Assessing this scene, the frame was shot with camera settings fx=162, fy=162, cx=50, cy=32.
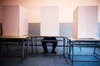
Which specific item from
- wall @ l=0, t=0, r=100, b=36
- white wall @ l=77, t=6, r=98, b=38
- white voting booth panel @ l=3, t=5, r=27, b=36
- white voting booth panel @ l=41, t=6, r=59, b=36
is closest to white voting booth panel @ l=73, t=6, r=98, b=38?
white wall @ l=77, t=6, r=98, b=38

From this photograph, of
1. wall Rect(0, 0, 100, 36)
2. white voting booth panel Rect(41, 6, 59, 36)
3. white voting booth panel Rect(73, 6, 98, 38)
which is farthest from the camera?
wall Rect(0, 0, 100, 36)

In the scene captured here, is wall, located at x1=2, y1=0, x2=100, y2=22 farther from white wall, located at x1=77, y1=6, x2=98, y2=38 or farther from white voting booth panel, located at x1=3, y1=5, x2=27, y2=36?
white wall, located at x1=77, y1=6, x2=98, y2=38

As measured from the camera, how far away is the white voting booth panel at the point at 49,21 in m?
4.33

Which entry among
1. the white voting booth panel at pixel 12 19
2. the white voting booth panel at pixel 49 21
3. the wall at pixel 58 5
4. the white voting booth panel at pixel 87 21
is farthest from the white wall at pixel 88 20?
the wall at pixel 58 5

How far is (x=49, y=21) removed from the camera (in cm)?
438

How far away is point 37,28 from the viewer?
6957 millimetres

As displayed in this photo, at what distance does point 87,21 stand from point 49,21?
40.7 inches

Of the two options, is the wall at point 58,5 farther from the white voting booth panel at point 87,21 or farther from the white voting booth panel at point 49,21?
the white voting booth panel at point 87,21

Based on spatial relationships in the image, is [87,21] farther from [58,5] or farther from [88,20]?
[58,5]

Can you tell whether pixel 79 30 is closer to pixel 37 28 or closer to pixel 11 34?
pixel 11 34

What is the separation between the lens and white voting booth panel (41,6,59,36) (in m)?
4.33

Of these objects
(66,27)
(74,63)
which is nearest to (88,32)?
(74,63)

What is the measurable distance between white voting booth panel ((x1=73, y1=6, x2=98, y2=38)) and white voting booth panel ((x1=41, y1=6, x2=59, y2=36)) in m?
0.71

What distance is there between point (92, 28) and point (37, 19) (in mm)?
3522
